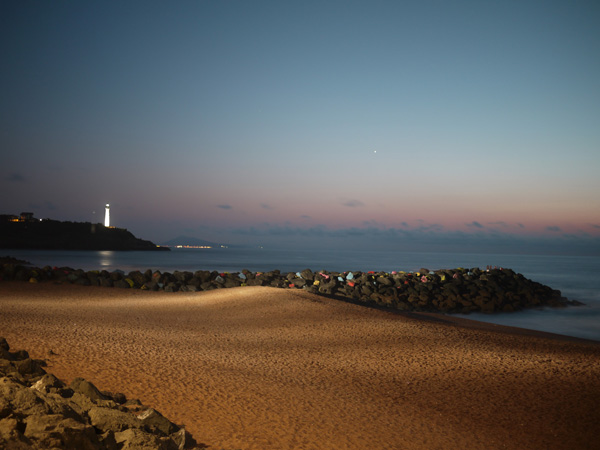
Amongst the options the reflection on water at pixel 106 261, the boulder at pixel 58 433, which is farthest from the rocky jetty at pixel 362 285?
the reflection on water at pixel 106 261

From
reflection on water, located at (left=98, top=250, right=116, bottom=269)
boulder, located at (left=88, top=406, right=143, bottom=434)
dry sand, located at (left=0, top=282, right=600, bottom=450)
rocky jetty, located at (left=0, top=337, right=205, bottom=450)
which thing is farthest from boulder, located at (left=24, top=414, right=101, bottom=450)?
reflection on water, located at (left=98, top=250, right=116, bottom=269)

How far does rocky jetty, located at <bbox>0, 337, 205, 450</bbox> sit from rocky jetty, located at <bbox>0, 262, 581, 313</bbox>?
33.9 ft

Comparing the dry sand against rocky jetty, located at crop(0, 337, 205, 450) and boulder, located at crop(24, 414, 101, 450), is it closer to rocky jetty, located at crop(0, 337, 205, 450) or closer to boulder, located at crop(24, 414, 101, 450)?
rocky jetty, located at crop(0, 337, 205, 450)

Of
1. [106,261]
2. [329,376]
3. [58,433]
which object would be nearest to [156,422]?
[58,433]

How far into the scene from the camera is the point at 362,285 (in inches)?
641

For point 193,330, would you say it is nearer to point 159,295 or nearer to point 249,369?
point 249,369

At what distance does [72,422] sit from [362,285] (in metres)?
14.2

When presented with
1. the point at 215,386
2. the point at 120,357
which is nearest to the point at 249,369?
the point at 215,386

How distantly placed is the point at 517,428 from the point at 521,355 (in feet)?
9.02

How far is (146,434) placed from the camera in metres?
2.91

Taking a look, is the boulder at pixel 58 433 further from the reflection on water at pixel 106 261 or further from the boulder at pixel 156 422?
the reflection on water at pixel 106 261

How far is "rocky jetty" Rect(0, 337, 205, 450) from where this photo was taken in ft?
8.07

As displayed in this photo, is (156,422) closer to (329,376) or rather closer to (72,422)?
(72,422)

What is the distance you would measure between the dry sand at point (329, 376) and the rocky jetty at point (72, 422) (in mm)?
449
